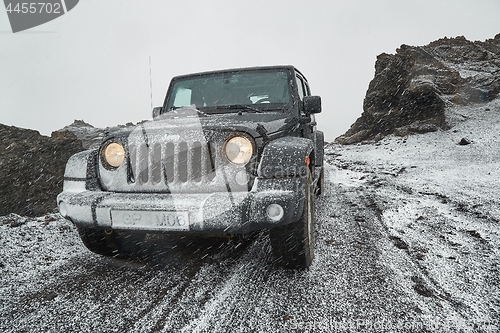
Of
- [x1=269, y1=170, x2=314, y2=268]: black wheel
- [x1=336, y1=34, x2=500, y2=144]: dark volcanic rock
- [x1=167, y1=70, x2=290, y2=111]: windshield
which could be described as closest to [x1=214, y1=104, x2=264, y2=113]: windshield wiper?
[x1=167, y1=70, x2=290, y2=111]: windshield

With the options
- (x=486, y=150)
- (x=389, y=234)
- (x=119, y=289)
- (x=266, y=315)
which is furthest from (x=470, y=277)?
(x=486, y=150)

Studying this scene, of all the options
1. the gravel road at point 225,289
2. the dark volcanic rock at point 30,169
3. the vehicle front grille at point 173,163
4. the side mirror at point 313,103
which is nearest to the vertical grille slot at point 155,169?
the vehicle front grille at point 173,163

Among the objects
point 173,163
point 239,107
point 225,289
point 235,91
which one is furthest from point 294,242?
point 235,91

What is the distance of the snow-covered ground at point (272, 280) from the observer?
5.65 ft

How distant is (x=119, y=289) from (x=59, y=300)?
1.17 feet

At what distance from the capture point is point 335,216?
12.6ft

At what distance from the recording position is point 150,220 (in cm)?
204

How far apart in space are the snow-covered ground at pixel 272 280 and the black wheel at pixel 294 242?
0.11m

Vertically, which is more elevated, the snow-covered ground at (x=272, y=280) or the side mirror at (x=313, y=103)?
the side mirror at (x=313, y=103)

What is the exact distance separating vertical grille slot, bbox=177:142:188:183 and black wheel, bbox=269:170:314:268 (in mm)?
724

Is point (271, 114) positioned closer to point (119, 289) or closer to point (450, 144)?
point (119, 289)

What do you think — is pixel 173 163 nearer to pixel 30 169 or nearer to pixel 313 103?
pixel 313 103

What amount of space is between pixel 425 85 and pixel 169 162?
1768cm

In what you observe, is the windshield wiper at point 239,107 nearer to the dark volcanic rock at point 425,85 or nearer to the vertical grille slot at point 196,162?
the vertical grille slot at point 196,162
